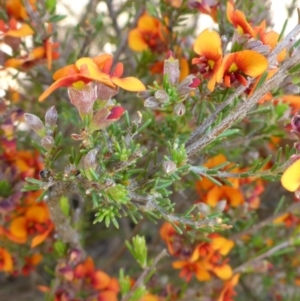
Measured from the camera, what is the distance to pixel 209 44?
0.73 metres

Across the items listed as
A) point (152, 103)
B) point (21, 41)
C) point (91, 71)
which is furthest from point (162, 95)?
point (21, 41)

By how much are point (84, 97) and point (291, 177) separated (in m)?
0.29

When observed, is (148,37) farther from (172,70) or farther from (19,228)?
(19,228)

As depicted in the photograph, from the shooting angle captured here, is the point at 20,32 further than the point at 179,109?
Yes

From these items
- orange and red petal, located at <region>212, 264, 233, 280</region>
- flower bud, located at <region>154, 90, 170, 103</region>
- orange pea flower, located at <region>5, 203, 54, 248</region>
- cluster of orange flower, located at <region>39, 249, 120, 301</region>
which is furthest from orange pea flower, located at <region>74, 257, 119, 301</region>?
flower bud, located at <region>154, 90, 170, 103</region>

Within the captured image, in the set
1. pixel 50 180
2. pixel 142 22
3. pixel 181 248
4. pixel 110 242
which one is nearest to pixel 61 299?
pixel 181 248

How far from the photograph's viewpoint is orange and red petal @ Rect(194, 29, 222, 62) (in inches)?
28.5

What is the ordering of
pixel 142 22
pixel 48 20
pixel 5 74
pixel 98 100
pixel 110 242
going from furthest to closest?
pixel 110 242, pixel 5 74, pixel 142 22, pixel 48 20, pixel 98 100

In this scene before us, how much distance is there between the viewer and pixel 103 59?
0.74 metres

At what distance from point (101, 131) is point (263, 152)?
669 millimetres

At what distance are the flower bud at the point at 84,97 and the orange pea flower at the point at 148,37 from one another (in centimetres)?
49

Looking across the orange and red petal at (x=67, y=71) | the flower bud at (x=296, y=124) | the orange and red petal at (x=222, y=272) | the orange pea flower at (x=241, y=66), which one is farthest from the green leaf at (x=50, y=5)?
the orange and red petal at (x=222, y=272)

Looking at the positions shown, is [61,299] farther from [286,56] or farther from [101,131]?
[286,56]

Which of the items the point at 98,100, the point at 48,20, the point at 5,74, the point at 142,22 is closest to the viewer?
the point at 98,100
